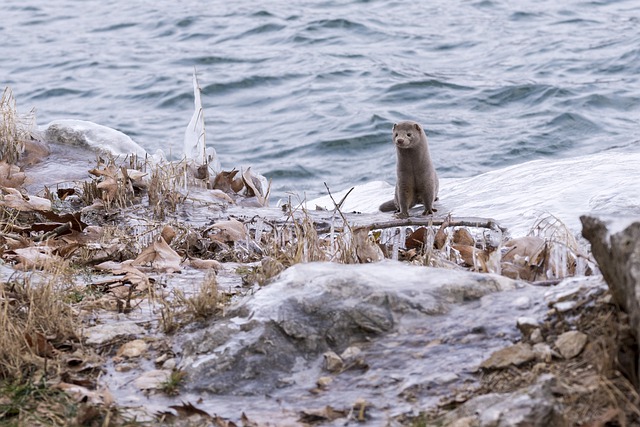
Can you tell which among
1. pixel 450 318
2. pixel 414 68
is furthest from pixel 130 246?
pixel 414 68

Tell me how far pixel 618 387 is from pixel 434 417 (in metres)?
0.57

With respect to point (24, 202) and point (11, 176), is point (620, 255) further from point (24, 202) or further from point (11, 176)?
point (11, 176)

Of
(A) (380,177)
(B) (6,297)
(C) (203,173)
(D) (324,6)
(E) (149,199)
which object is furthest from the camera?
(D) (324,6)

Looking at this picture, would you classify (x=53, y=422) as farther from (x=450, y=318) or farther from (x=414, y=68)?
(x=414, y=68)

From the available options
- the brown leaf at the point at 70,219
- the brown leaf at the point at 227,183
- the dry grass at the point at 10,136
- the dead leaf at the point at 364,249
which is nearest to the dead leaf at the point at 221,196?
the brown leaf at the point at 227,183

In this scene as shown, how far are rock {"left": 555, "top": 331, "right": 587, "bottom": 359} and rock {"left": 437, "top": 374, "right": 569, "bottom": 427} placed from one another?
0.14m

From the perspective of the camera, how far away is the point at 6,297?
3.85 m

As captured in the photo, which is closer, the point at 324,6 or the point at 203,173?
the point at 203,173

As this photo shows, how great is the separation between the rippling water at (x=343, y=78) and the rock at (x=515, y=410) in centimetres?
718

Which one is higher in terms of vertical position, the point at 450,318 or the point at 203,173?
the point at 450,318

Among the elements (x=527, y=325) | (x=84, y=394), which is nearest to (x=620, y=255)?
(x=527, y=325)

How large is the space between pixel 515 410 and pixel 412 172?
4965mm

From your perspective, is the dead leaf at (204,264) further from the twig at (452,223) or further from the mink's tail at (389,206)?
the mink's tail at (389,206)

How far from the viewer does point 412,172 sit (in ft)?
25.4
